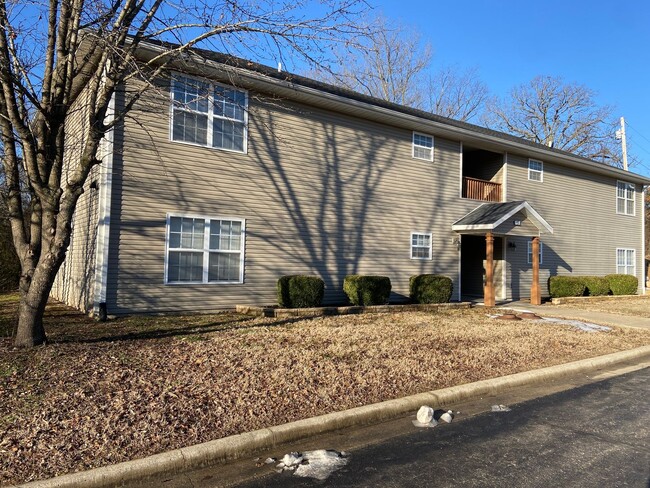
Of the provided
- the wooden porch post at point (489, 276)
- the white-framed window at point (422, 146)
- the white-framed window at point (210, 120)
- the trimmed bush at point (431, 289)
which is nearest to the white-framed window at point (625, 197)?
the wooden porch post at point (489, 276)

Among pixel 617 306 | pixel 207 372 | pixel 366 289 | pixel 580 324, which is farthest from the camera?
pixel 617 306

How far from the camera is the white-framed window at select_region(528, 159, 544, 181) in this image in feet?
60.5

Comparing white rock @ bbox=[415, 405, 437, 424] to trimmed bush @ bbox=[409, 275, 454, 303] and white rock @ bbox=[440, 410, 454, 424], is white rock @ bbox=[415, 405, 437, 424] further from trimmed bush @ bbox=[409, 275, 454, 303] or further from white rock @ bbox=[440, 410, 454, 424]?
trimmed bush @ bbox=[409, 275, 454, 303]

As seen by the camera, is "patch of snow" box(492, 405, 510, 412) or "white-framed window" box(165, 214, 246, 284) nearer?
"patch of snow" box(492, 405, 510, 412)

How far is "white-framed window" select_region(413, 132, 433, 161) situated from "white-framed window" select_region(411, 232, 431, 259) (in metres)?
2.53

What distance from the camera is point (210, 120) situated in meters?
11.2

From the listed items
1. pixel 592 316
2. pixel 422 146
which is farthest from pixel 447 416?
pixel 422 146

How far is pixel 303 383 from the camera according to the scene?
5266 millimetres

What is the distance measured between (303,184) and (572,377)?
7999 mm

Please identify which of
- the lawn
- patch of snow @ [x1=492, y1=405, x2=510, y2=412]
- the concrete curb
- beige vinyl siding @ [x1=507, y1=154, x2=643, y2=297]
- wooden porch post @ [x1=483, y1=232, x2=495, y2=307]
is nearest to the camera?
the concrete curb

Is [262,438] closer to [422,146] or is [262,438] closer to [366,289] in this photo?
[366,289]

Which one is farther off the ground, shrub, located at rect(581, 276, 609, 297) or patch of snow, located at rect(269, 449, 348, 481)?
shrub, located at rect(581, 276, 609, 297)

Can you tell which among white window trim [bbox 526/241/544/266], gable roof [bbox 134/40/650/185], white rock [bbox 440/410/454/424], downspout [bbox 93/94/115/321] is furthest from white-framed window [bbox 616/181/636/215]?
downspout [bbox 93/94/115/321]

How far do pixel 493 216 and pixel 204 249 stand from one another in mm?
9391
